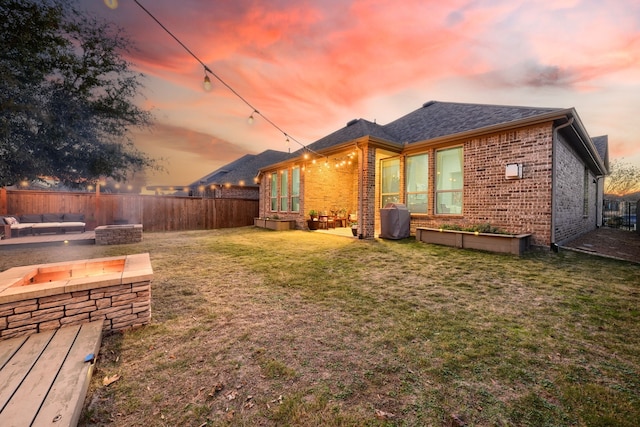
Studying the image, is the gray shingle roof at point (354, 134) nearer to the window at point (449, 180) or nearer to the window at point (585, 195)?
the window at point (449, 180)

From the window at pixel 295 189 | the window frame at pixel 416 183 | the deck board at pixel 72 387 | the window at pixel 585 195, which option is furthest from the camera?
the window at pixel 295 189

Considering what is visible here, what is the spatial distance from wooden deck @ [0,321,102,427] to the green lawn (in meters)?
0.19

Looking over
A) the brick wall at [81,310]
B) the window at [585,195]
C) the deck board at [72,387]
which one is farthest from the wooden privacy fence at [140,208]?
the window at [585,195]

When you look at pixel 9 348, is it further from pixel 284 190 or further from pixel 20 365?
pixel 284 190

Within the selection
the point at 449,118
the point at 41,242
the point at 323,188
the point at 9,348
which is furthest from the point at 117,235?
the point at 449,118

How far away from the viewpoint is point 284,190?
14.1 metres

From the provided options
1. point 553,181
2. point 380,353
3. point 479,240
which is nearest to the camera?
point 380,353

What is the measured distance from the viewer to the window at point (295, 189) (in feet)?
42.5

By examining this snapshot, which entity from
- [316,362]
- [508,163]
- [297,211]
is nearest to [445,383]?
Result: [316,362]

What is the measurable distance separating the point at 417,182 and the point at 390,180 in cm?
145

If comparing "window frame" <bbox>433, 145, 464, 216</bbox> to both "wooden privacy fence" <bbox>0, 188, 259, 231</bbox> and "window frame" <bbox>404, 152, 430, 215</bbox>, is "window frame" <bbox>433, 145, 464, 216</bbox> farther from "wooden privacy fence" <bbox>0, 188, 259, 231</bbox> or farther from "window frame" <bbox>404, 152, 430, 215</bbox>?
"wooden privacy fence" <bbox>0, 188, 259, 231</bbox>

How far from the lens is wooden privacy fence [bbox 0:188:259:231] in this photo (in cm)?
1013

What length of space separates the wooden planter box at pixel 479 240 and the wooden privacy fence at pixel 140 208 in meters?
11.7

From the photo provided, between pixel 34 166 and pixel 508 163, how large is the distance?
15.7 meters
